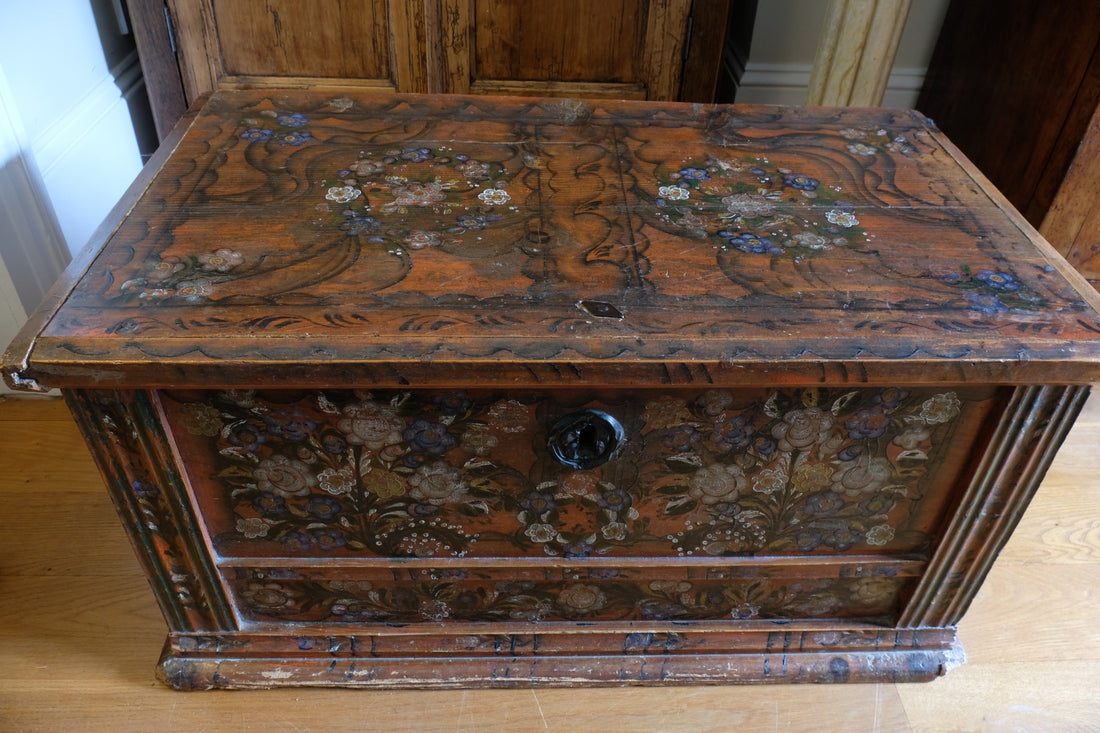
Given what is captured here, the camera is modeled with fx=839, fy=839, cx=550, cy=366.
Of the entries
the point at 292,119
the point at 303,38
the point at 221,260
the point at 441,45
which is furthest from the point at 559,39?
the point at 221,260

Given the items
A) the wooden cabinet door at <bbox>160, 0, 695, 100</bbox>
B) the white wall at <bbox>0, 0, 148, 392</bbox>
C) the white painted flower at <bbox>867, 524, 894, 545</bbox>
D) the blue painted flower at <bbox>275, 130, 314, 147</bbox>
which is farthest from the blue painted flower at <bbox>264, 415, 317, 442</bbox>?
the wooden cabinet door at <bbox>160, 0, 695, 100</bbox>

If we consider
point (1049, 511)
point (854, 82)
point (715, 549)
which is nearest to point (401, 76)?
point (854, 82)

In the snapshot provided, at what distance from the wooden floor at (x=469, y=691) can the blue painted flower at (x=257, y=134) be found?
0.64 m

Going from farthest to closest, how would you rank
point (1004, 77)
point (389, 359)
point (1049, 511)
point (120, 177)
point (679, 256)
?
point (120, 177) < point (1004, 77) < point (1049, 511) < point (679, 256) < point (389, 359)

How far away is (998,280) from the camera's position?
95 centimetres

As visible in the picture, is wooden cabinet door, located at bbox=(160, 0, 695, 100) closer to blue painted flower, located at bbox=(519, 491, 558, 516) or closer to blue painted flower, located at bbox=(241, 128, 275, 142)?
blue painted flower, located at bbox=(241, 128, 275, 142)

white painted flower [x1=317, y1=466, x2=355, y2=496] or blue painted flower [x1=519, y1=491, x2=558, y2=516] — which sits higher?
white painted flower [x1=317, y1=466, x2=355, y2=496]

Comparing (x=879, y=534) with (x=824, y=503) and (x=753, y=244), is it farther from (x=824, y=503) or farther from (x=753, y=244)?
(x=753, y=244)

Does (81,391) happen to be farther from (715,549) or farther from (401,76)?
(401,76)

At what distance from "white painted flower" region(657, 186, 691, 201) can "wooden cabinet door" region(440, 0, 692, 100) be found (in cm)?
77

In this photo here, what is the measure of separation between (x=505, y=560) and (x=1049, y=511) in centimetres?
95

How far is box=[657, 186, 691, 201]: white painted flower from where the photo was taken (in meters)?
1.08

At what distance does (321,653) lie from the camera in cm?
109

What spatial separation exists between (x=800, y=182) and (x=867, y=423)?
0.36 m
